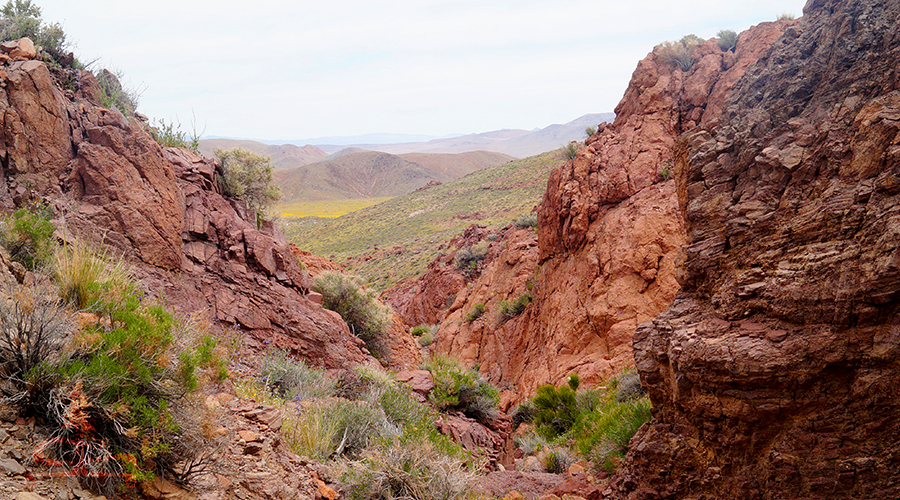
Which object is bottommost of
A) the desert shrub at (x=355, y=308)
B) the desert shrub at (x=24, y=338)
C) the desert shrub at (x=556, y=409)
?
the desert shrub at (x=556, y=409)

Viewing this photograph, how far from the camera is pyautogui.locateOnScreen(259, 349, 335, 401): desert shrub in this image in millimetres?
6651

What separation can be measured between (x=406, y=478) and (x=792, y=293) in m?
3.45

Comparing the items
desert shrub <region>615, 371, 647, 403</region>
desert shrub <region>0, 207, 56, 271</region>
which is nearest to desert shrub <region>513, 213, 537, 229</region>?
desert shrub <region>615, 371, 647, 403</region>

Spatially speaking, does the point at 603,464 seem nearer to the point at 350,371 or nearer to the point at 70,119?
the point at 350,371

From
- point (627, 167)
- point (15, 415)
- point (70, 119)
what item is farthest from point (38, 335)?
point (627, 167)

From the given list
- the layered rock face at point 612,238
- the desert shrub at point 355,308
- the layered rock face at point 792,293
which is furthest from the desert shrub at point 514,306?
the layered rock face at point 792,293

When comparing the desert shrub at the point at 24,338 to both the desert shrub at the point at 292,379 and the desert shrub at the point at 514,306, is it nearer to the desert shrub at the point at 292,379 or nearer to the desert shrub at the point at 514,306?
the desert shrub at the point at 292,379

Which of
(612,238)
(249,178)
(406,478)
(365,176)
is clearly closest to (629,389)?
(406,478)

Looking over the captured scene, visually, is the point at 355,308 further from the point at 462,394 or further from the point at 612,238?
the point at 612,238

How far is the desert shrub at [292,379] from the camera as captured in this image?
6.65 meters

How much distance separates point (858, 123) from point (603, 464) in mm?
4039

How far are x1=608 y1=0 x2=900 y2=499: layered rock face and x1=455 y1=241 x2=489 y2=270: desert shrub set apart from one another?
55.1 feet

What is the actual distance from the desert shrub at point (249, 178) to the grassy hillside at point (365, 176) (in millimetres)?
100910

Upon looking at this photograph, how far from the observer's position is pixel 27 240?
4996 millimetres
